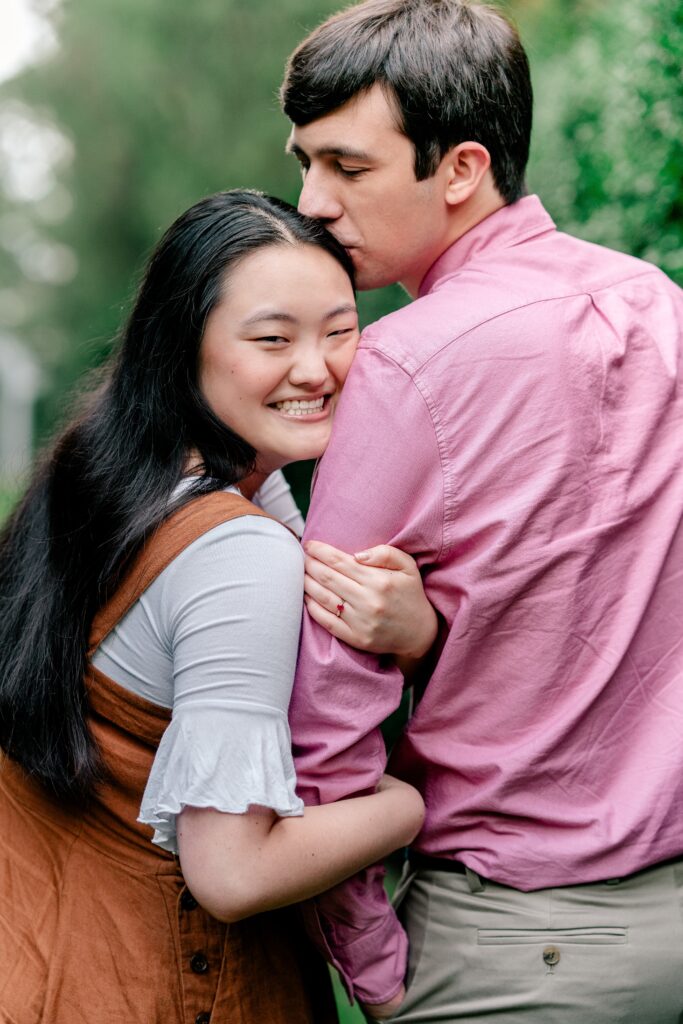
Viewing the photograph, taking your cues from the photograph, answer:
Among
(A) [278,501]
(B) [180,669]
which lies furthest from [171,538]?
(A) [278,501]

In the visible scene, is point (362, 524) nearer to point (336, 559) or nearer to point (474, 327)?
point (336, 559)

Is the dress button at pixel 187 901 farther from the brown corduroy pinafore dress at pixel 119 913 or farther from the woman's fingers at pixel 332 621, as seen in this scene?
the woman's fingers at pixel 332 621

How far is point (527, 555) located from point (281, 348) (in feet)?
1.92

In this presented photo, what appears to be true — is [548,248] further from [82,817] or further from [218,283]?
[82,817]

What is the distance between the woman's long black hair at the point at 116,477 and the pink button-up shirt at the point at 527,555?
11.3 inches

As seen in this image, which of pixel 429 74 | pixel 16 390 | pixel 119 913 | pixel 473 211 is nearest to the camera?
pixel 119 913

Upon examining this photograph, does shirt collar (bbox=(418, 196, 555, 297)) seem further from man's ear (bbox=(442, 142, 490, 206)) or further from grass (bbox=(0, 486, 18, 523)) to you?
grass (bbox=(0, 486, 18, 523))

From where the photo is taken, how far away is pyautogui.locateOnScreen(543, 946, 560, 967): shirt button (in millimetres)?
1868

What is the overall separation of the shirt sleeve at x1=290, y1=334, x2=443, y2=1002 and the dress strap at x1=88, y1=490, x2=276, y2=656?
143mm


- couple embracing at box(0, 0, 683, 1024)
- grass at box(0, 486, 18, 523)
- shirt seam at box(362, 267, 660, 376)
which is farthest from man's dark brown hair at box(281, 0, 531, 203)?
grass at box(0, 486, 18, 523)

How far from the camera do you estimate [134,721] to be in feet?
6.31

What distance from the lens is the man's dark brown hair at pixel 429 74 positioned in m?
2.05

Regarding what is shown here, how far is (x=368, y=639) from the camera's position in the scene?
1.85 metres

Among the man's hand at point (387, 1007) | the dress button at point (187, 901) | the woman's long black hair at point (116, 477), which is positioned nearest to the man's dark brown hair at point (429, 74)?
the woman's long black hair at point (116, 477)
